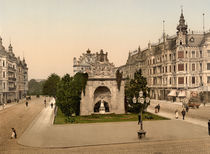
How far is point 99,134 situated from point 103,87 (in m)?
20.3

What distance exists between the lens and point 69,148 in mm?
21188

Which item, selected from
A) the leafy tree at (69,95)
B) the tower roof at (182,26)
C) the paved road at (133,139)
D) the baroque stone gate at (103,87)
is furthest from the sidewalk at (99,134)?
the tower roof at (182,26)

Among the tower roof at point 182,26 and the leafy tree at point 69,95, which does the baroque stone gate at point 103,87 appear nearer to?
the leafy tree at point 69,95

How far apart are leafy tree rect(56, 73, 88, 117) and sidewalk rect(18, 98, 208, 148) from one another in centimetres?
724

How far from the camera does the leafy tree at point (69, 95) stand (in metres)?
40.3

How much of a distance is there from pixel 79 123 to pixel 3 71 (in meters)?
46.9

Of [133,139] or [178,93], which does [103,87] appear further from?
[178,93]

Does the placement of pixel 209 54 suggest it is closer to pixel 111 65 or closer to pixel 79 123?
pixel 111 65

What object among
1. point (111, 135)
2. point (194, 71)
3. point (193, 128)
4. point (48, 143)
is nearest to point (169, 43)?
point (194, 71)

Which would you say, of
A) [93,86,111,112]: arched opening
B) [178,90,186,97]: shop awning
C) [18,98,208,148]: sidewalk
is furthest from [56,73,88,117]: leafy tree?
[178,90,186,97]: shop awning

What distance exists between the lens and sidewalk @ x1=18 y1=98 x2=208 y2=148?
23355 millimetres

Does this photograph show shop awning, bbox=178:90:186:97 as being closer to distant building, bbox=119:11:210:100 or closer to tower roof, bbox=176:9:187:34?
distant building, bbox=119:11:210:100

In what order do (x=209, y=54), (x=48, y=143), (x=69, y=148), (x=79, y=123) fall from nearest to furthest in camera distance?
(x=69, y=148) < (x=48, y=143) < (x=79, y=123) < (x=209, y=54)

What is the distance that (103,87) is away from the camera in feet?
153
